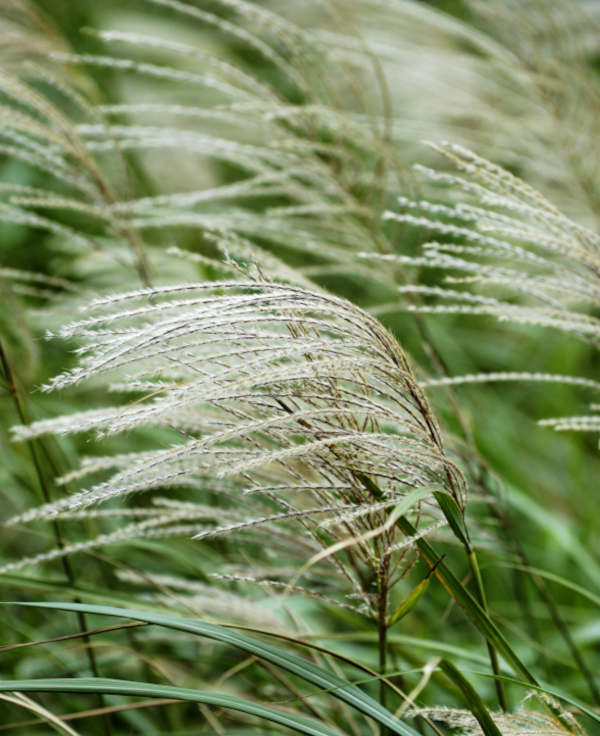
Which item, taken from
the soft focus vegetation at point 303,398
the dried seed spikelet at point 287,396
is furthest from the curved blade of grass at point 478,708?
the dried seed spikelet at point 287,396

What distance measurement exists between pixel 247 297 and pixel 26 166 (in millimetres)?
1933

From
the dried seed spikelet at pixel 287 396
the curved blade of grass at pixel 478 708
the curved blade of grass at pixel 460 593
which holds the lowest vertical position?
the curved blade of grass at pixel 478 708

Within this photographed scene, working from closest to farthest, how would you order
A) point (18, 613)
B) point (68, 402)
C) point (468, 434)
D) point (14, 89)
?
point (14, 89) < point (468, 434) < point (18, 613) < point (68, 402)

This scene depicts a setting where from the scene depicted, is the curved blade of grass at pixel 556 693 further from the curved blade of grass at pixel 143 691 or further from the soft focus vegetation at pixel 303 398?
the curved blade of grass at pixel 143 691

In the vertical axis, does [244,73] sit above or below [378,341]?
above

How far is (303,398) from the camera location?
585mm

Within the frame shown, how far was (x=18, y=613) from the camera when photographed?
1.42m

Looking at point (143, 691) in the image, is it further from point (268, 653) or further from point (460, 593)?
point (460, 593)

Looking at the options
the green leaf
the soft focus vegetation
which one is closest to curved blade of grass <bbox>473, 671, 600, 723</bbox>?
the soft focus vegetation

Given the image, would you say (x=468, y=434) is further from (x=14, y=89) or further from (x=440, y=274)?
(x=440, y=274)

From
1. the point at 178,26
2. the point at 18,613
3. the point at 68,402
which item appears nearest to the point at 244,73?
the point at 68,402

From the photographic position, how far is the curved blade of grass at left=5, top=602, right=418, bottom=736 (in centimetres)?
56

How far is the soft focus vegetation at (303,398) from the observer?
0.57m

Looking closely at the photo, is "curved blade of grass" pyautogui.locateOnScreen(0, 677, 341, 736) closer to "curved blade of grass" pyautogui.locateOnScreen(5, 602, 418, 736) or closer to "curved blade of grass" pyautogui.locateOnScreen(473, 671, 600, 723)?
"curved blade of grass" pyautogui.locateOnScreen(5, 602, 418, 736)
